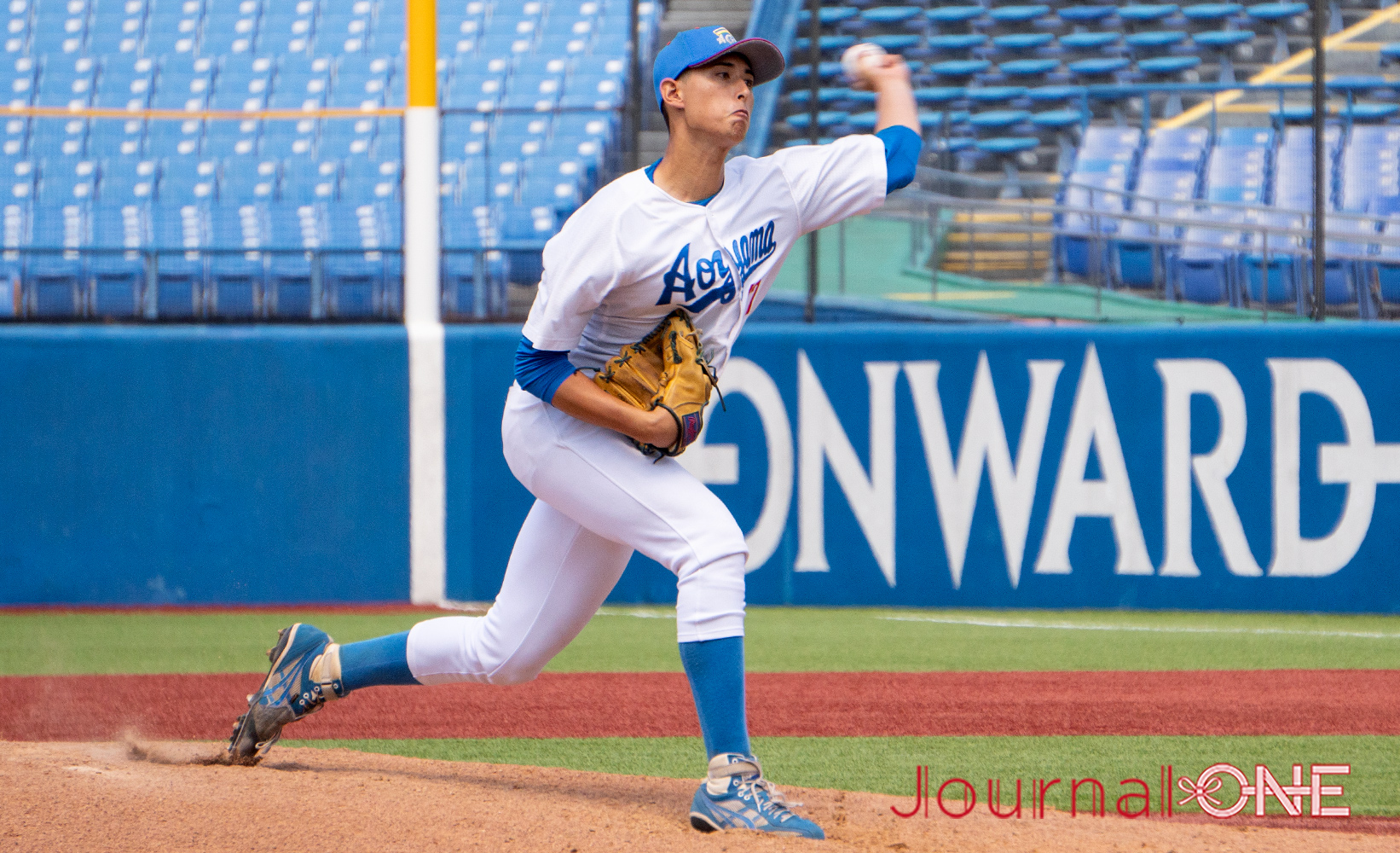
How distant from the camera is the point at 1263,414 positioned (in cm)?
692

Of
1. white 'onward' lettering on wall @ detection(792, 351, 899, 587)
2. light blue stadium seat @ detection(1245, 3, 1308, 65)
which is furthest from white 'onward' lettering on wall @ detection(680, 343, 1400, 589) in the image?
light blue stadium seat @ detection(1245, 3, 1308, 65)

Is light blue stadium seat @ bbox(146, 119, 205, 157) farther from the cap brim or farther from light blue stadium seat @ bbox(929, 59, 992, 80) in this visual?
the cap brim

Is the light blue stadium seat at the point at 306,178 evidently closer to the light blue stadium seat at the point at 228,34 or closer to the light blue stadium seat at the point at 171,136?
the light blue stadium seat at the point at 171,136

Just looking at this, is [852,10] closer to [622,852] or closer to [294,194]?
[294,194]

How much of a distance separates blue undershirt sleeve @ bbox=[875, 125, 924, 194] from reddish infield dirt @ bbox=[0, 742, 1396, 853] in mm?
1418

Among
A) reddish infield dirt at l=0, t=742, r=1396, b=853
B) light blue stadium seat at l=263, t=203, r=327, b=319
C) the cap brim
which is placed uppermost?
the cap brim

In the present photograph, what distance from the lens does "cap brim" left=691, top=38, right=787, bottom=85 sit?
2.97 metres

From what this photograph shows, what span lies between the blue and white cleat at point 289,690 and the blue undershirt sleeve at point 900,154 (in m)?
1.75

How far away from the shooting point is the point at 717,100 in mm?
2980

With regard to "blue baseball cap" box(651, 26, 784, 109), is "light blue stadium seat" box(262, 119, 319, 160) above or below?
above

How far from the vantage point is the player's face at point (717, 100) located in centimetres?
298

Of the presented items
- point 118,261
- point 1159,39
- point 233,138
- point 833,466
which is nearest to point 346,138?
point 233,138

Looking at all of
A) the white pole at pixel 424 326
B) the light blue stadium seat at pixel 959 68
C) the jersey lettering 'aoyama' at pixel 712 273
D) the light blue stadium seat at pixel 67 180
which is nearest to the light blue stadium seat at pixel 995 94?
the light blue stadium seat at pixel 959 68

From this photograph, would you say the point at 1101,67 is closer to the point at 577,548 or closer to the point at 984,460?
the point at 984,460
